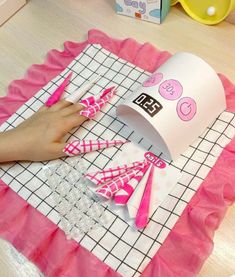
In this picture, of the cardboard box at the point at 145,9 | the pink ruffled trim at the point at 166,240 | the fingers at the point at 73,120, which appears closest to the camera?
the pink ruffled trim at the point at 166,240

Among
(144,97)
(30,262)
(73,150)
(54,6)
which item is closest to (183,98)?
(144,97)

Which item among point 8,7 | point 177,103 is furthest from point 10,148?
point 8,7

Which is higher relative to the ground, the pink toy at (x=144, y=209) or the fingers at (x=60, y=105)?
the fingers at (x=60, y=105)

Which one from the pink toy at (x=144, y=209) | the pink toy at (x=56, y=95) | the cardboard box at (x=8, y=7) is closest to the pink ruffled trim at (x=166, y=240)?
the pink toy at (x=144, y=209)

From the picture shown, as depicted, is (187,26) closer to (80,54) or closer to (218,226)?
(80,54)

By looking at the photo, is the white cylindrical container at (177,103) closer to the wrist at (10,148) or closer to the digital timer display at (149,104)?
the digital timer display at (149,104)

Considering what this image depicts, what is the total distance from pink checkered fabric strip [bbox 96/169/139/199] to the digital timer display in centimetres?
9

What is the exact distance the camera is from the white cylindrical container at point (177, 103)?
539 mm

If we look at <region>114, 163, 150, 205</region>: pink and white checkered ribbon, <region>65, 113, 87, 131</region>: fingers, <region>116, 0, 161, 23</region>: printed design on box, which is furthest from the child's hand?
<region>116, 0, 161, 23</region>: printed design on box

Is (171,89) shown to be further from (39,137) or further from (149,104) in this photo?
(39,137)

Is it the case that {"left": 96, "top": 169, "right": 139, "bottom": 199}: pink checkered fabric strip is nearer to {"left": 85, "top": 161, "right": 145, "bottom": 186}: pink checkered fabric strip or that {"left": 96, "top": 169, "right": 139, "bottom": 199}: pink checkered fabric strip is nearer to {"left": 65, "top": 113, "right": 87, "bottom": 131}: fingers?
{"left": 85, "top": 161, "right": 145, "bottom": 186}: pink checkered fabric strip

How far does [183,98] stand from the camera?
0.55 meters

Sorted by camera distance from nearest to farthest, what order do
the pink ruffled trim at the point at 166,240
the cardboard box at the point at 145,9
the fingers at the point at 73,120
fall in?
the pink ruffled trim at the point at 166,240 < the fingers at the point at 73,120 < the cardboard box at the point at 145,9

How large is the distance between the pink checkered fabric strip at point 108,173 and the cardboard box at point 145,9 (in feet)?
1.08
